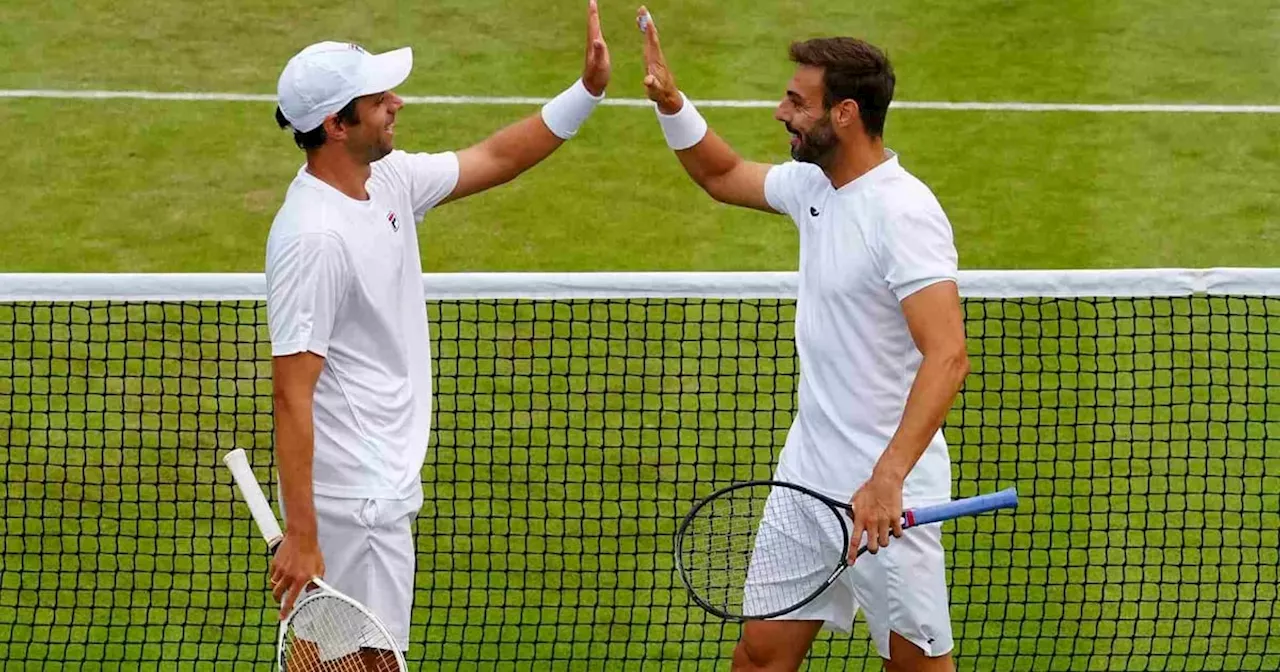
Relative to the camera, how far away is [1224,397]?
8922 mm

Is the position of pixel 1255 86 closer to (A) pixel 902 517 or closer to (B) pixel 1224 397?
(B) pixel 1224 397

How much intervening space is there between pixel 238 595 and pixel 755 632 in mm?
2550

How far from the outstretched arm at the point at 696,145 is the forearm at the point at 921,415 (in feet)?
3.81

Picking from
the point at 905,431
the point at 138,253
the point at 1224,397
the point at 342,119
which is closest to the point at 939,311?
the point at 905,431

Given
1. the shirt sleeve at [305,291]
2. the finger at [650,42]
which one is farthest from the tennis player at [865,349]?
the shirt sleeve at [305,291]

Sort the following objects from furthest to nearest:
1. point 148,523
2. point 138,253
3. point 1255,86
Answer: point 1255,86 → point 138,253 → point 148,523

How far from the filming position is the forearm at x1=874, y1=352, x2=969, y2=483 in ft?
17.3

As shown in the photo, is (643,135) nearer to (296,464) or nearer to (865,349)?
(865,349)

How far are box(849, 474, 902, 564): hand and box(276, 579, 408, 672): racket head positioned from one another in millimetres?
1314

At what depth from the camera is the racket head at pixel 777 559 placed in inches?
220

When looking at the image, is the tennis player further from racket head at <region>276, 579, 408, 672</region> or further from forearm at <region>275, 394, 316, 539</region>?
forearm at <region>275, 394, 316, 539</region>

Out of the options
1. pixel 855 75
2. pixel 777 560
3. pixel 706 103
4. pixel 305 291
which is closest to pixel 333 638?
pixel 305 291

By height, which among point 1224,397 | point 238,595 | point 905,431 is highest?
point 905,431

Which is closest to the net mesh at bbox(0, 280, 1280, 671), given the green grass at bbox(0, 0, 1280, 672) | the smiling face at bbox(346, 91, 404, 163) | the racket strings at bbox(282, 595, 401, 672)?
the green grass at bbox(0, 0, 1280, 672)
